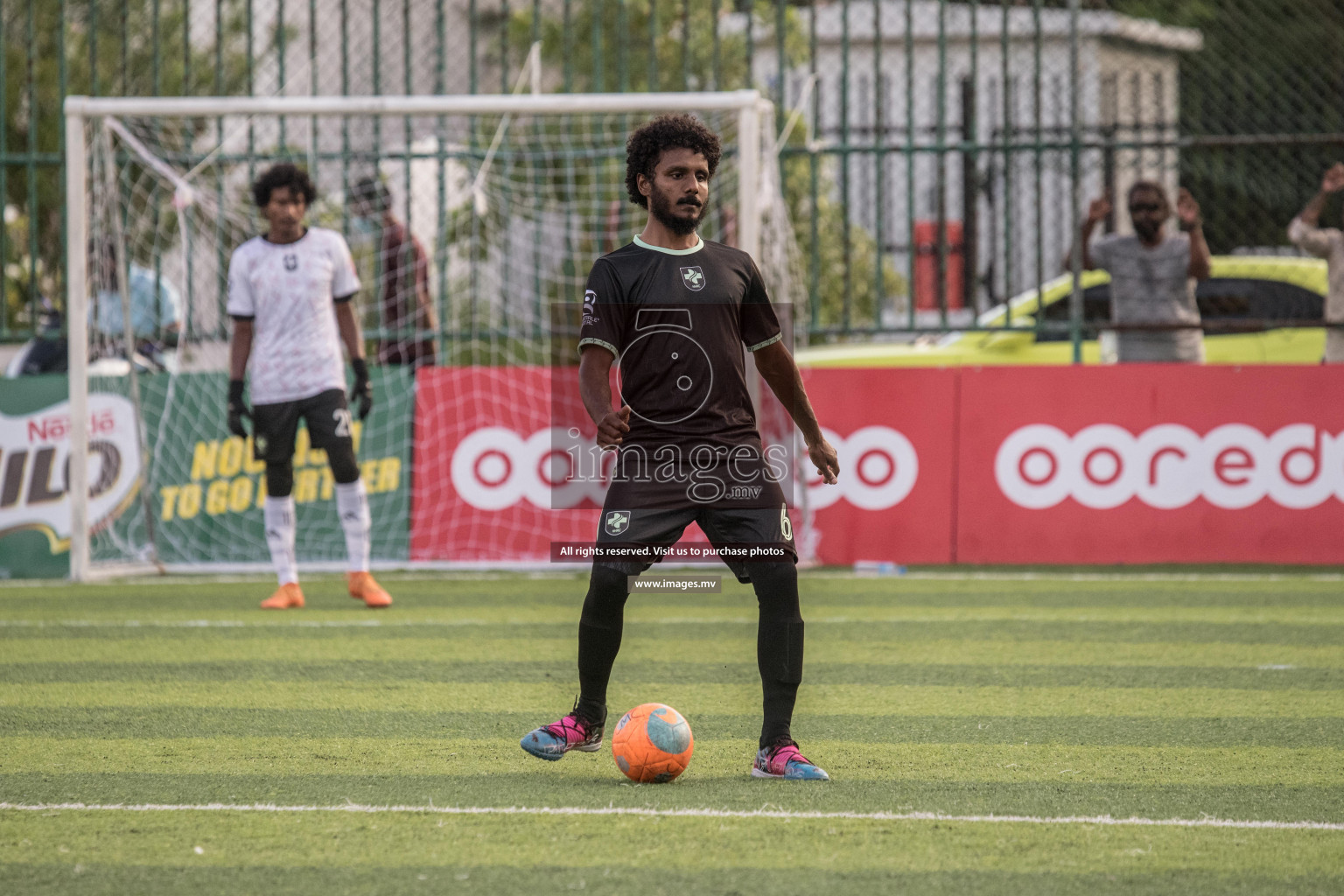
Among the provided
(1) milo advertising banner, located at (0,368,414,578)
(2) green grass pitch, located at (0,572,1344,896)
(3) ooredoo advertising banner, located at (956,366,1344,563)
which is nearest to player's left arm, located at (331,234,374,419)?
(2) green grass pitch, located at (0,572,1344,896)

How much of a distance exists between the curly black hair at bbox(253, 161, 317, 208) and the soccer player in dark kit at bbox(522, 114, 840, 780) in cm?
440

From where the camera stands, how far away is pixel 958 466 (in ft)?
35.6

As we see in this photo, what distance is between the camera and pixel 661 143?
4723 mm

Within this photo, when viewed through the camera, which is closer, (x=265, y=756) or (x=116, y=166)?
(x=265, y=756)

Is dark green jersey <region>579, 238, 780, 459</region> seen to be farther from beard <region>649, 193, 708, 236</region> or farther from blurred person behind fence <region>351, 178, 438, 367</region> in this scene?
blurred person behind fence <region>351, 178, 438, 367</region>

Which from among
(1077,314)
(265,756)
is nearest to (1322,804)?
(265,756)

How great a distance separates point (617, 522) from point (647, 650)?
288 centimetres

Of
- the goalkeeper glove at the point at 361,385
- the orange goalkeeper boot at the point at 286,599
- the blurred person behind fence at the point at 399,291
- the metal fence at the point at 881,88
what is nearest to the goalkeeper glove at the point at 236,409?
the goalkeeper glove at the point at 361,385

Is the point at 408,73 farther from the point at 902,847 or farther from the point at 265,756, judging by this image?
the point at 902,847

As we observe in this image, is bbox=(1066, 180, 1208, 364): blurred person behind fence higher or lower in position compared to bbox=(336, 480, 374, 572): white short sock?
Result: higher

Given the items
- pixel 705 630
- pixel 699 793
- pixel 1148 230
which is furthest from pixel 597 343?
pixel 1148 230

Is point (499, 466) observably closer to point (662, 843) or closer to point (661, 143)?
point (661, 143)

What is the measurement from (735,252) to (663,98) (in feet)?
18.5

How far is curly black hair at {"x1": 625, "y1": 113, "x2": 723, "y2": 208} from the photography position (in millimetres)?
4723
